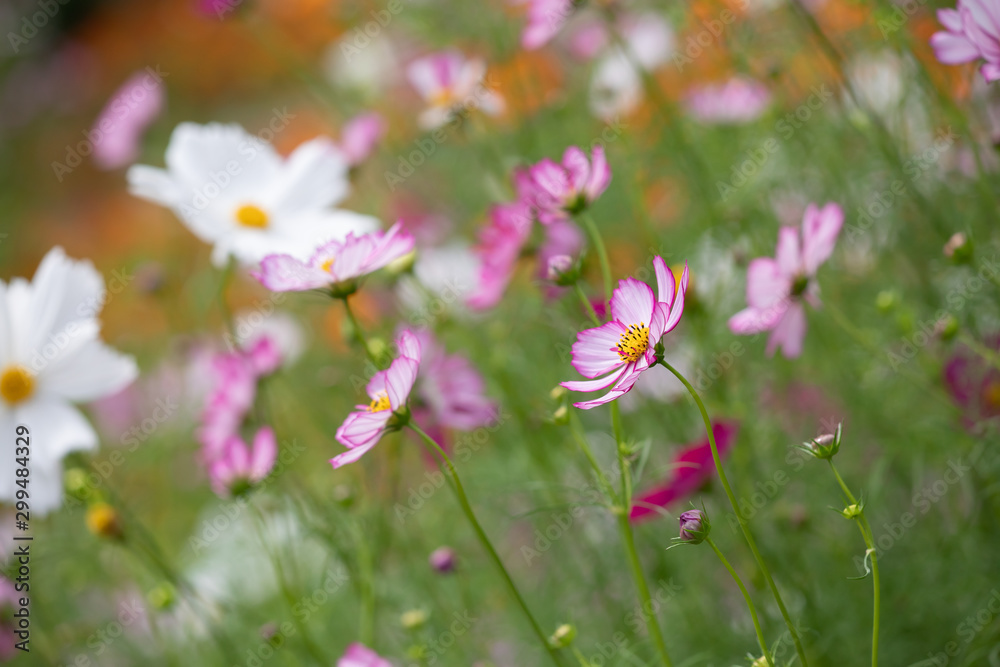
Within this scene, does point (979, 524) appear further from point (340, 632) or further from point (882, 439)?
point (340, 632)

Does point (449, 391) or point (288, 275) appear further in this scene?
point (449, 391)

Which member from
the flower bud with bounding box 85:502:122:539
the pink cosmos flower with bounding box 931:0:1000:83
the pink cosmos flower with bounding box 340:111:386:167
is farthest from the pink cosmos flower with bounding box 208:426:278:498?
the pink cosmos flower with bounding box 931:0:1000:83

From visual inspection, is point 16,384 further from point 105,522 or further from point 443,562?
point 443,562

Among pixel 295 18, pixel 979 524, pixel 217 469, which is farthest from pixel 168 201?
pixel 295 18

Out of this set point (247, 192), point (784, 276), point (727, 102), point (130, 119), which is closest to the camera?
point (784, 276)

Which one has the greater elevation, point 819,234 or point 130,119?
point 130,119

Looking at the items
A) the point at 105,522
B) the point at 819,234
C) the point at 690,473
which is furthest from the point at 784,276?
the point at 105,522

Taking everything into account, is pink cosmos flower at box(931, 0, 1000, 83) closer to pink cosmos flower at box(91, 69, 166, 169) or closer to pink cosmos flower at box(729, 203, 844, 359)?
pink cosmos flower at box(729, 203, 844, 359)
